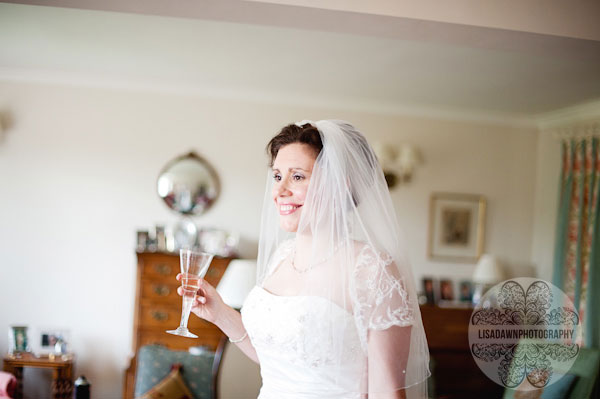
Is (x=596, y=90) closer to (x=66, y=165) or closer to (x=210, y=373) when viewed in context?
(x=210, y=373)

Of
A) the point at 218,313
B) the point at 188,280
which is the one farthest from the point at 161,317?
the point at 188,280

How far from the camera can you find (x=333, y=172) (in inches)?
80.8

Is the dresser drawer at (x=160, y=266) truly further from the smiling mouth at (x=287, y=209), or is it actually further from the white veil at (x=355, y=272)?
the smiling mouth at (x=287, y=209)

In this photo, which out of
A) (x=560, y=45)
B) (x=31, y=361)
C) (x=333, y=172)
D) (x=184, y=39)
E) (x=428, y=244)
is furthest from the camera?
(x=428, y=244)

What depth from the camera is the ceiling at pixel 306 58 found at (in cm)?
272

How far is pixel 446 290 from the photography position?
600cm

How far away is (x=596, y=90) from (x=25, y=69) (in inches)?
185

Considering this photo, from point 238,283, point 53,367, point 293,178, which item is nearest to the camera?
point 293,178

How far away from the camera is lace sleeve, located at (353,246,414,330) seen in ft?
5.92

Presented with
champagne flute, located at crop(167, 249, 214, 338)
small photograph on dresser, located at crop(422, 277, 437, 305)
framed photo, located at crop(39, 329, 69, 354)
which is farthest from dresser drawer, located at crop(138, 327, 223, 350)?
champagne flute, located at crop(167, 249, 214, 338)

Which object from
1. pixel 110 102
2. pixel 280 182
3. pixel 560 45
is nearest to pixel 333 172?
pixel 280 182

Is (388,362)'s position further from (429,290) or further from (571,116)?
(571,116)

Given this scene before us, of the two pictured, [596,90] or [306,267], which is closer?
[306,267]

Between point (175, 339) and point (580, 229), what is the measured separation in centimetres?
346
